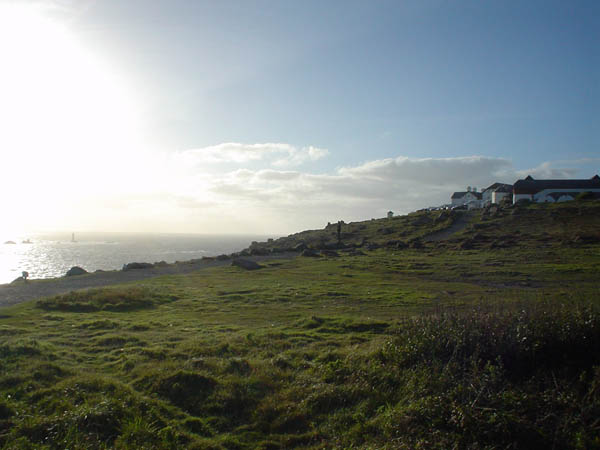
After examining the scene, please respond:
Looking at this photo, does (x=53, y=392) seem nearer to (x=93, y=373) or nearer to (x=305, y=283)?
(x=93, y=373)

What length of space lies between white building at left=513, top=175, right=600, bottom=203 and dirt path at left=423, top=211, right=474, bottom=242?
19249mm

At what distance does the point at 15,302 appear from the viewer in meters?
23.8

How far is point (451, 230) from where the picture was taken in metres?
71.5

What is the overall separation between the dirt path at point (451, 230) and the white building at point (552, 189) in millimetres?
19249

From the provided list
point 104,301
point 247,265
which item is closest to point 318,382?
point 104,301

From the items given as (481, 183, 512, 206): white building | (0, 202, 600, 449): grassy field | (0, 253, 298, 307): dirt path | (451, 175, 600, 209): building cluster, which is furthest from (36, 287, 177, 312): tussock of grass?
(481, 183, 512, 206): white building

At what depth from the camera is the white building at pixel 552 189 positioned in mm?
93562

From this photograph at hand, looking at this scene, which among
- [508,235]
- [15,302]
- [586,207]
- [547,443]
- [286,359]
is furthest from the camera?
[586,207]

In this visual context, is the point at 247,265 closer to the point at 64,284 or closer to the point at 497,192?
the point at 64,284

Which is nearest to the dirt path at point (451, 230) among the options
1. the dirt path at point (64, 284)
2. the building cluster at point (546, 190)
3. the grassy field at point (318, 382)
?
the building cluster at point (546, 190)

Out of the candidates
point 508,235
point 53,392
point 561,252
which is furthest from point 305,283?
point 508,235

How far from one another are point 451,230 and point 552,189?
42.7 meters

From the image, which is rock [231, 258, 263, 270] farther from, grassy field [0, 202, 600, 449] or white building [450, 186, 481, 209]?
white building [450, 186, 481, 209]

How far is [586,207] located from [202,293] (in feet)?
234
